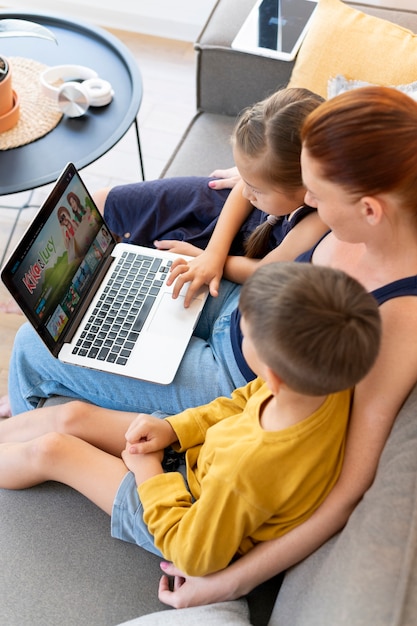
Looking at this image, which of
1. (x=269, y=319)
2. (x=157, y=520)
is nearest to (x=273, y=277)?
(x=269, y=319)

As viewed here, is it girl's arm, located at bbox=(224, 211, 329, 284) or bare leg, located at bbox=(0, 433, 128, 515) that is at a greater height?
girl's arm, located at bbox=(224, 211, 329, 284)

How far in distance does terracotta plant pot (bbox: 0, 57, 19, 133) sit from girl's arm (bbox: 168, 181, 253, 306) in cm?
68

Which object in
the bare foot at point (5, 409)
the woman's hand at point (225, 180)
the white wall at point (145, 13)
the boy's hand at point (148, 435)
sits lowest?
the bare foot at point (5, 409)

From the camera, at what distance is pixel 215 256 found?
4.93ft

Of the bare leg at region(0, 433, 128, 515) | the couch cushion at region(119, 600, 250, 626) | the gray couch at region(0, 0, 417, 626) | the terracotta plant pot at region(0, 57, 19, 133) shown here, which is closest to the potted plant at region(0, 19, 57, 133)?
the terracotta plant pot at region(0, 57, 19, 133)

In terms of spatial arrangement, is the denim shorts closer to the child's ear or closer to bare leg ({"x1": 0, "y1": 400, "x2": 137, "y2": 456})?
bare leg ({"x1": 0, "y1": 400, "x2": 137, "y2": 456})

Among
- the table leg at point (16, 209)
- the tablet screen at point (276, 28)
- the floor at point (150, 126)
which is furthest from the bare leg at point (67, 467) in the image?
the tablet screen at point (276, 28)

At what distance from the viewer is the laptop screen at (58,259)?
Result: 1270mm

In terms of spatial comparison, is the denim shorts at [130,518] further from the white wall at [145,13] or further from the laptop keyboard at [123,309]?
the white wall at [145,13]

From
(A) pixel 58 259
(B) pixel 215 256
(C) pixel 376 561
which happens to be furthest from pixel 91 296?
(C) pixel 376 561

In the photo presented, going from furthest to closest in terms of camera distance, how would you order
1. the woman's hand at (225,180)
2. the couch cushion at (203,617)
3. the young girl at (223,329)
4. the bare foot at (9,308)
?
1. the bare foot at (9,308)
2. the woman's hand at (225,180)
3. the young girl at (223,329)
4. the couch cushion at (203,617)

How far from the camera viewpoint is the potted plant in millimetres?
1710

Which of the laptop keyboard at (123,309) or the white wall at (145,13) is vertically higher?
the white wall at (145,13)

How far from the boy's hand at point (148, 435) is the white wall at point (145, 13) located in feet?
8.14
